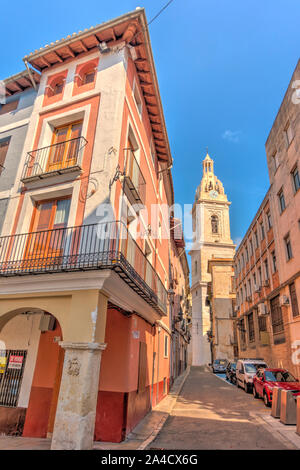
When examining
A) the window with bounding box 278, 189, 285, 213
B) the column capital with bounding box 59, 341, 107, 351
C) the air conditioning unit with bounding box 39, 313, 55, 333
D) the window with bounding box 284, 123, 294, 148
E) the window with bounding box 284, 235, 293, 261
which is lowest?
the column capital with bounding box 59, 341, 107, 351

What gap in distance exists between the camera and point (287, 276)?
690 inches

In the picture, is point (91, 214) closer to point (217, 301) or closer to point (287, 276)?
point (287, 276)

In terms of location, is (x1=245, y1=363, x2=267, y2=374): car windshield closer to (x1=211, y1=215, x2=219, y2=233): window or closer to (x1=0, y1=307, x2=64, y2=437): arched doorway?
(x1=0, y1=307, x2=64, y2=437): arched doorway

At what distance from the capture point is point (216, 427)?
9.19 metres

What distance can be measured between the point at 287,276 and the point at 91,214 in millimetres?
14130

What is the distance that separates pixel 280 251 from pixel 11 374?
16.5 meters

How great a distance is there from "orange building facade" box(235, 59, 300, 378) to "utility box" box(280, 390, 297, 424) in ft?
22.0

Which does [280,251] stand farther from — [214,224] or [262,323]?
[214,224]

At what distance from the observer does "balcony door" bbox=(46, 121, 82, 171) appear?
368 inches

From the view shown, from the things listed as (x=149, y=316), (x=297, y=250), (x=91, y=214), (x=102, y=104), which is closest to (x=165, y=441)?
(x=149, y=316)

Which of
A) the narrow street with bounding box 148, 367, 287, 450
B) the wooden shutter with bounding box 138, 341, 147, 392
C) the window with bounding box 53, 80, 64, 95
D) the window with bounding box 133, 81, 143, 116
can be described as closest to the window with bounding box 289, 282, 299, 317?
the narrow street with bounding box 148, 367, 287, 450

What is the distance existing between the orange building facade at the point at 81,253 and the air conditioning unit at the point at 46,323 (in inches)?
1.1

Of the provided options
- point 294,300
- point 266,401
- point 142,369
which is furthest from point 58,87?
point 294,300

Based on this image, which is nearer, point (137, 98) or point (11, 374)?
point (11, 374)
